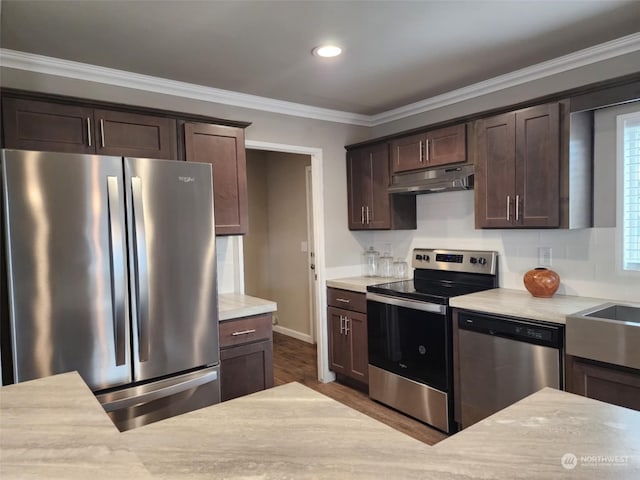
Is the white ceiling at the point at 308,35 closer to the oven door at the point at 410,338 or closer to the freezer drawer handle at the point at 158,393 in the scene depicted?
the oven door at the point at 410,338

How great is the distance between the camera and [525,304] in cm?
247

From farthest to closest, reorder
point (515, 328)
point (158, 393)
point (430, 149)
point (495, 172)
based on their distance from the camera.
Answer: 1. point (430, 149)
2. point (495, 172)
3. point (515, 328)
4. point (158, 393)

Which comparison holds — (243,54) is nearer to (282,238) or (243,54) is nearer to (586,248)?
(586,248)

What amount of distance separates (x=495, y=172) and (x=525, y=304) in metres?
0.89

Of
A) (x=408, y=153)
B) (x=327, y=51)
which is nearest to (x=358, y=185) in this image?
(x=408, y=153)

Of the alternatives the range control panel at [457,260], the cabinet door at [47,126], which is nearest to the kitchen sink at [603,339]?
the range control panel at [457,260]

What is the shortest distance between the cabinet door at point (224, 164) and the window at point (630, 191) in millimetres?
2357

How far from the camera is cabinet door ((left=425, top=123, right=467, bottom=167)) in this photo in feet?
9.83

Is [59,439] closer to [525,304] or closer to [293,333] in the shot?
[525,304]

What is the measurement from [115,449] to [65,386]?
520 millimetres

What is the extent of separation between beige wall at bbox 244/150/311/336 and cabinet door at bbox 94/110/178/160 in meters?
2.39

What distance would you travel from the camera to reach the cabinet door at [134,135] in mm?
2406

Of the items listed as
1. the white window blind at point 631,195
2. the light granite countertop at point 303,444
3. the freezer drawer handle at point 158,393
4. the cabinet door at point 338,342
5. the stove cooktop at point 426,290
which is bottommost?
the cabinet door at point 338,342

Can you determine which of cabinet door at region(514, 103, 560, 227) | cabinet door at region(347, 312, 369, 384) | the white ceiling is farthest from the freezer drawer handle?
cabinet door at region(514, 103, 560, 227)
